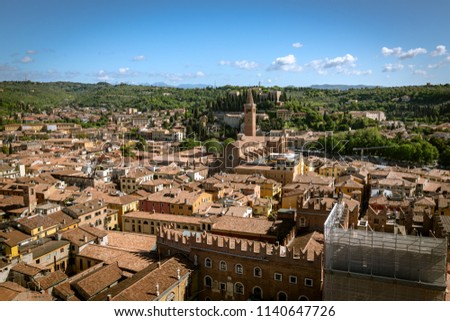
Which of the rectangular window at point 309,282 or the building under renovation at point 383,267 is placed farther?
the rectangular window at point 309,282

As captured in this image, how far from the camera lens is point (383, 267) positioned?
7562 mm

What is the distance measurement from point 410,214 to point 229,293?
8.62m

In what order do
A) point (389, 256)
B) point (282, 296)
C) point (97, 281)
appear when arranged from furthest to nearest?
point (97, 281)
point (282, 296)
point (389, 256)

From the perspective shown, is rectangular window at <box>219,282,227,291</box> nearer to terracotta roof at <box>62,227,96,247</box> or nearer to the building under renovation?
the building under renovation

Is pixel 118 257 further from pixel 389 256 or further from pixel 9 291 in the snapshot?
pixel 389 256

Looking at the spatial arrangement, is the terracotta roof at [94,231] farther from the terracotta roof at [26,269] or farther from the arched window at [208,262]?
the arched window at [208,262]

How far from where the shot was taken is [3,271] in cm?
1144

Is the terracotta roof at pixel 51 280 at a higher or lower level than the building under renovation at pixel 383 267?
lower

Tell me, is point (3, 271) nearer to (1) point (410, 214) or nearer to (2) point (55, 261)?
(2) point (55, 261)

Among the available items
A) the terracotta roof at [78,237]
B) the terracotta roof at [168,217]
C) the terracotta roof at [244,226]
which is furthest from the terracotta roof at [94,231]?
the terracotta roof at [244,226]

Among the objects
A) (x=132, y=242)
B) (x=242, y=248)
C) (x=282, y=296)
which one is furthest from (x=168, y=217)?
(x=282, y=296)

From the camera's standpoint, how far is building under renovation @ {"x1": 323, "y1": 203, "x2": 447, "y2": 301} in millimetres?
7312

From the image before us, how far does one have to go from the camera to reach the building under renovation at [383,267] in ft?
24.0

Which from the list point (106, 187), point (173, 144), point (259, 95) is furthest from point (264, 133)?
point (106, 187)
